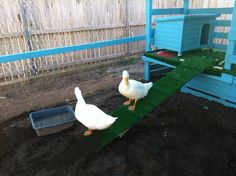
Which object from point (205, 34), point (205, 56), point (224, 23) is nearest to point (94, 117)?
point (205, 56)

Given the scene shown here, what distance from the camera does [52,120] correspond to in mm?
3273

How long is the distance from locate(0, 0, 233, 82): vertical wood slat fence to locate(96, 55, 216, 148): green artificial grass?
3298 mm

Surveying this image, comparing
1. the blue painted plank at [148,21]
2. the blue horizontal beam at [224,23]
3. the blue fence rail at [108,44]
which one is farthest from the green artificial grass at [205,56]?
the blue horizontal beam at [224,23]

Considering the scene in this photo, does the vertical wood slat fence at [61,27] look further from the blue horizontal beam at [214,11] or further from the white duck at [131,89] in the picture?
the white duck at [131,89]

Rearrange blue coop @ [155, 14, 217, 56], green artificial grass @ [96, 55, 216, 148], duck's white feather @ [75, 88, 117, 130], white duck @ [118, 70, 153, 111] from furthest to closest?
blue coop @ [155, 14, 217, 56] → white duck @ [118, 70, 153, 111] → green artificial grass @ [96, 55, 216, 148] → duck's white feather @ [75, 88, 117, 130]

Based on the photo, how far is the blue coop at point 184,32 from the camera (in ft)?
13.7

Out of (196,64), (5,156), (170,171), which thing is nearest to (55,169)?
(5,156)

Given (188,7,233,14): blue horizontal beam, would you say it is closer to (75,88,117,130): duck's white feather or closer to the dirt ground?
the dirt ground

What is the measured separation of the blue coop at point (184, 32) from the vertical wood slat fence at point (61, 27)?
2390 millimetres

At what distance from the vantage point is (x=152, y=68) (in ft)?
17.0

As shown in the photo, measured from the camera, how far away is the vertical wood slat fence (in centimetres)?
532

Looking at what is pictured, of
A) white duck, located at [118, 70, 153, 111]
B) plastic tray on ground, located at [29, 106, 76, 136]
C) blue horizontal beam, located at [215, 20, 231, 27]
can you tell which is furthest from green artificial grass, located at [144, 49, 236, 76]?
plastic tray on ground, located at [29, 106, 76, 136]

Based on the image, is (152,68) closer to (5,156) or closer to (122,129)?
(122,129)

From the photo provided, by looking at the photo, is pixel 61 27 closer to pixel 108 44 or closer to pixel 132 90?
pixel 108 44
